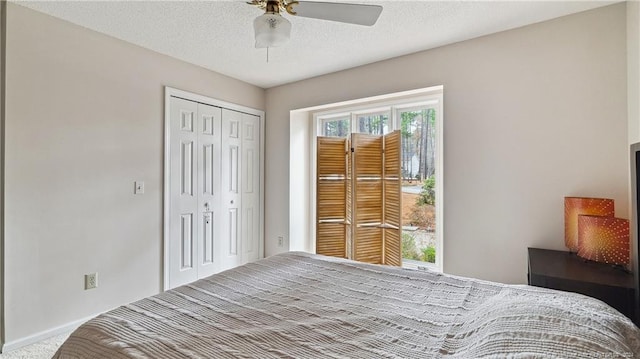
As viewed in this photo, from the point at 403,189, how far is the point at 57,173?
306cm

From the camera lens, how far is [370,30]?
2432 mm

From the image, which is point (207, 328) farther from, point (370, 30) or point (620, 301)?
point (370, 30)

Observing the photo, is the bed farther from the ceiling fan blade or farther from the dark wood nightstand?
the ceiling fan blade

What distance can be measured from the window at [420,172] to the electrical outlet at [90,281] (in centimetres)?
285

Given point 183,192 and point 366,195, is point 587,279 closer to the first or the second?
point 366,195

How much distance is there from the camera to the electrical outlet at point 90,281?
2.44 meters

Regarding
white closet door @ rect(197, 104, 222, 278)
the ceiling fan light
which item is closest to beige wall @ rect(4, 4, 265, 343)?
white closet door @ rect(197, 104, 222, 278)

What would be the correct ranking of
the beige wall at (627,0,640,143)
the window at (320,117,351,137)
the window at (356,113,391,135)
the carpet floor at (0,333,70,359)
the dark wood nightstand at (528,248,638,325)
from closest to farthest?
the dark wood nightstand at (528,248,638,325), the beige wall at (627,0,640,143), the carpet floor at (0,333,70,359), the window at (356,113,391,135), the window at (320,117,351,137)

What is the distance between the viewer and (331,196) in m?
3.53

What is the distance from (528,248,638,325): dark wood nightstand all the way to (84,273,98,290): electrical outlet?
3123 mm

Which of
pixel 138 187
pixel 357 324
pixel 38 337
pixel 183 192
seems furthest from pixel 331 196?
pixel 38 337

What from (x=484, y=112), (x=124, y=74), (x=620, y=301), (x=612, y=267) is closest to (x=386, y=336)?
(x=620, y=301)

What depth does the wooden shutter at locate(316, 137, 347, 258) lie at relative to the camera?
3504mm

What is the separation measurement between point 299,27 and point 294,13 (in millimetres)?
628
